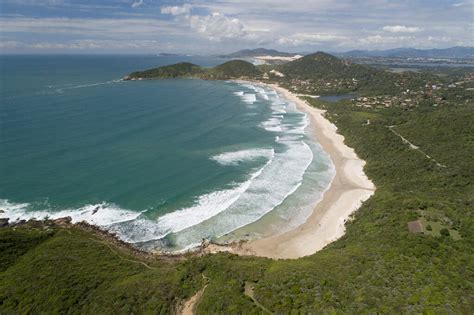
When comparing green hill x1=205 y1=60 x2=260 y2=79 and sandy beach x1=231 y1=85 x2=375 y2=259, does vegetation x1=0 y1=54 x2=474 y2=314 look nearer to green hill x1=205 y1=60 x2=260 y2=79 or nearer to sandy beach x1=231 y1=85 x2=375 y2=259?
sandy beach x1=231 y1=85 x2=375 y2=259

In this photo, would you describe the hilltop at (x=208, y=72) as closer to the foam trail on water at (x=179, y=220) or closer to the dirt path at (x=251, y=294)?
the foam trail on water at (x=179, y=220)

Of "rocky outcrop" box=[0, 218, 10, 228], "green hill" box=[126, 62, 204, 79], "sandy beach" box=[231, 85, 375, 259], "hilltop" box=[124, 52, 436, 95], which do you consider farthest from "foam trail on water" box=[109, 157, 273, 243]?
"green hill" box=[126, 62, 204, 79]

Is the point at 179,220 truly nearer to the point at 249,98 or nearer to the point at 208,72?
the point at 249,98

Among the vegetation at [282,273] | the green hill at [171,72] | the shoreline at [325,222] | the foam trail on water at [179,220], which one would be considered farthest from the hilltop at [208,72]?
the vegetation at [282,273]

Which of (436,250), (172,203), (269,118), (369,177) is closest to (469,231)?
(436,250)

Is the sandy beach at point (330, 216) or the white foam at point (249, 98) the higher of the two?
the white foam at point (249, 98)
